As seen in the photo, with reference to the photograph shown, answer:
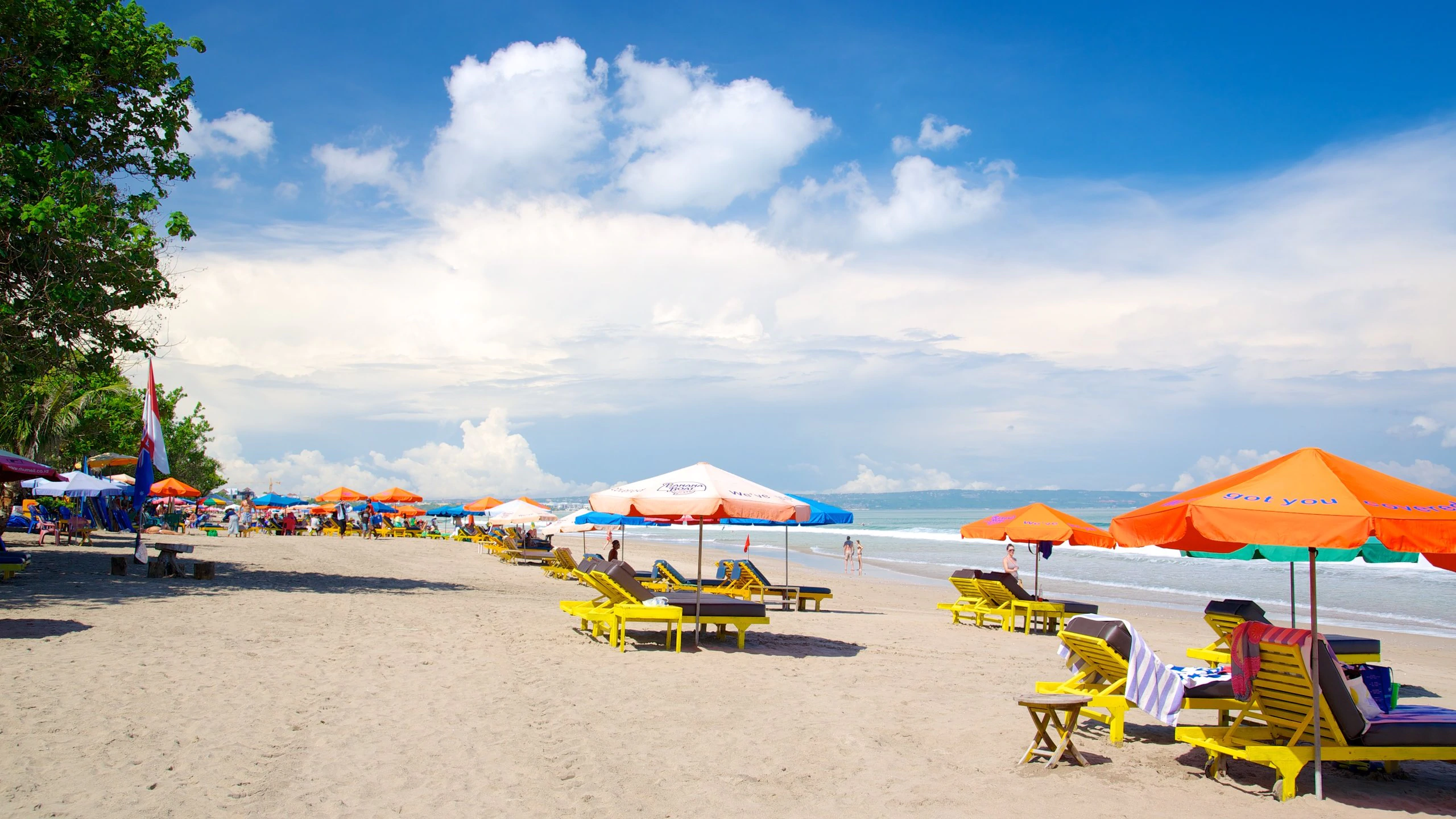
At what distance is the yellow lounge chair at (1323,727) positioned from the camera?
540 centimetres

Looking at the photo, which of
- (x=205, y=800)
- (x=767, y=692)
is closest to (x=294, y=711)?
(x=205, y=800)

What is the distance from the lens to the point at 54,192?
44.9 ft

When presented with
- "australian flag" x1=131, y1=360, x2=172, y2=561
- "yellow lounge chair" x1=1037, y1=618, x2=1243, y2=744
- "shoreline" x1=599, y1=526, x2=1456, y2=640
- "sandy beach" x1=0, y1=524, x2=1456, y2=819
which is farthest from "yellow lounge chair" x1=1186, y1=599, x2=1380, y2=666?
"australian flag" x1=131, y1=360, x2=172, y2=561

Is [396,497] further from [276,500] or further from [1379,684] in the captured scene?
[1379,684]

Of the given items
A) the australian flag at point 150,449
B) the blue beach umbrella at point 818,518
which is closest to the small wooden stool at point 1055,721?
the blue beach umbrella at point 818,518

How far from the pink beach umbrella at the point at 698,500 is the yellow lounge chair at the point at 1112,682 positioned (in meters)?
3.65

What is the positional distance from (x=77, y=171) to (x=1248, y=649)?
53.7 ft

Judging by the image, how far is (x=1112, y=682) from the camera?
6.78 m

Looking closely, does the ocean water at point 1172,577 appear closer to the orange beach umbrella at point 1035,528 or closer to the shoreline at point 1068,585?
the shoreline at point 1068,585

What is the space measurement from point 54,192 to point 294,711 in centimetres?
1130

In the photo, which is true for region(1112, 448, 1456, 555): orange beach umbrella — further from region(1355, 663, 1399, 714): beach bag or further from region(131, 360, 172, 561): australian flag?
region(131, 360, 172, 561): australian flag

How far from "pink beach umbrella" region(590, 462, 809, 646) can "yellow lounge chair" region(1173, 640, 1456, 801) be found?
4.91m

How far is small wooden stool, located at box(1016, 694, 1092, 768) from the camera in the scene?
582 centimetres

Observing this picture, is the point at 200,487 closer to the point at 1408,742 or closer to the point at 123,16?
the point at 123,16
